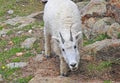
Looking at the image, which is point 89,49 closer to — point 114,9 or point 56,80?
point 56,80

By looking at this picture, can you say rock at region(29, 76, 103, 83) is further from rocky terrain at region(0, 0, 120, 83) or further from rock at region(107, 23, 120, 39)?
rock at region(107, 23, 120, 39)

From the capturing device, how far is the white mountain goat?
8.58 metres

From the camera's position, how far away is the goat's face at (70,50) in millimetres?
8386

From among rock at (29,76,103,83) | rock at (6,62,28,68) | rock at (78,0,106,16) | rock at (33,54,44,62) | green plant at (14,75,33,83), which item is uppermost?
rock at (78,0,106,16)

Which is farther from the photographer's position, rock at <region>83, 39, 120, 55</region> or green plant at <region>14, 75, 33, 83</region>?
rock at <region>83, 39, 120, 55</region>

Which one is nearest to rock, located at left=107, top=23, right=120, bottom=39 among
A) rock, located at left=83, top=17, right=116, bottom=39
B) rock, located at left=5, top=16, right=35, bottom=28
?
rock, located at left=83, top=17, right=116, bottom=39

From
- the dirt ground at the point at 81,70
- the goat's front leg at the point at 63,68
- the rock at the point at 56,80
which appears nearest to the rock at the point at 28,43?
the dirt ground at the point at 81,70

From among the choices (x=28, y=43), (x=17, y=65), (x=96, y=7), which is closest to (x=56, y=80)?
(x=17, y=65)

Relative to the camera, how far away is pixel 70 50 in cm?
857

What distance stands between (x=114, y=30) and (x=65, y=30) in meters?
2.51

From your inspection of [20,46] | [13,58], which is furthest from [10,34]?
[13,58]

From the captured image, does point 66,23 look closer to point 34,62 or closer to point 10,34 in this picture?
point 34,62

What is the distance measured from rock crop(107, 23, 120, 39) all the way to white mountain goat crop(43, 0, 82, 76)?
1762mm

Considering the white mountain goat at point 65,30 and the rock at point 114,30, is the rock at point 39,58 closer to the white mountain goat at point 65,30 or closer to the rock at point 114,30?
the white mountain goat at point 65,30
